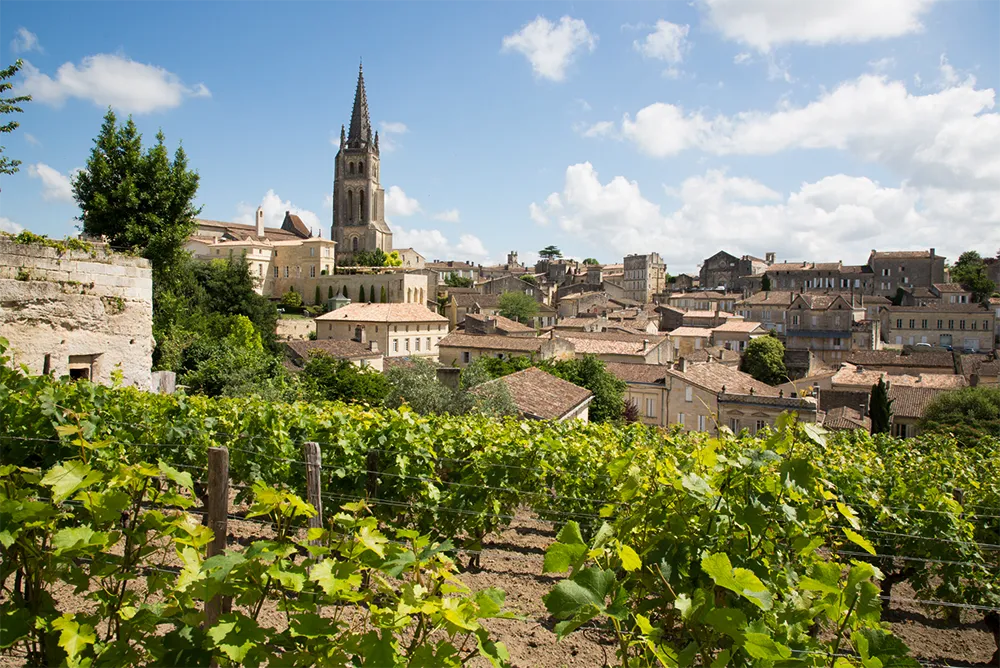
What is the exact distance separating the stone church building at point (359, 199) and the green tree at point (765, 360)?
174ft

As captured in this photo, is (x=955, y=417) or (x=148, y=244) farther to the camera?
(x=955, y=417)

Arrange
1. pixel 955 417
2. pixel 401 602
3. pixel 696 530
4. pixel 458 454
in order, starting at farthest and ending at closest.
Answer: pixel 955 417 < pixel 458 454 < pixel 696 530 < pixel 401 602

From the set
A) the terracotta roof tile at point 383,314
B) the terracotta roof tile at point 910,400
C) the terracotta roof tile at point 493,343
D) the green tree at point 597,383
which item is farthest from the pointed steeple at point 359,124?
the terracotta roof tile at point 910,400

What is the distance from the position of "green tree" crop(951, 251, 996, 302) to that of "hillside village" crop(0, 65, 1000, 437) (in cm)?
78

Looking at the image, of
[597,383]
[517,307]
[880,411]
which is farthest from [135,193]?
[517,307]

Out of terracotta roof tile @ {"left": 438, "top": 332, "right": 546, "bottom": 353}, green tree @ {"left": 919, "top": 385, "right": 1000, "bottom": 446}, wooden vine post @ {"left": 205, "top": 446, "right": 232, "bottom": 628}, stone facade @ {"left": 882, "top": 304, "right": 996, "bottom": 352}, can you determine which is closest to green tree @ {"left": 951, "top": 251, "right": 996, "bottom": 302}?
stone facade @ {"left": 882, "top": 304, "right": 996, "bottom": 352}

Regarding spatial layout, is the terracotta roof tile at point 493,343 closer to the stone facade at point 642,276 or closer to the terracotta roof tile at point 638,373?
the terracotta roof tile at point 638,373

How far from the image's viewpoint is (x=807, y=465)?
263 centimetres

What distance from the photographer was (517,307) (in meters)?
75.5

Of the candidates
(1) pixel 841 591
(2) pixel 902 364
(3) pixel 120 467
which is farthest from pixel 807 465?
(2) pixel 902 364

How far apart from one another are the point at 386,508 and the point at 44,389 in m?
3.45

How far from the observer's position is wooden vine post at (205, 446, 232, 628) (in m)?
3.19

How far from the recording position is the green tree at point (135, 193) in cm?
2516

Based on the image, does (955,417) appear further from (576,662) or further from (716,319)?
(716,319)
